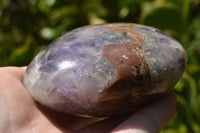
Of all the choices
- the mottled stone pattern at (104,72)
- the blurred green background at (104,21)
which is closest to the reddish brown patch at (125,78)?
the mottled stone pattern at (104,72)

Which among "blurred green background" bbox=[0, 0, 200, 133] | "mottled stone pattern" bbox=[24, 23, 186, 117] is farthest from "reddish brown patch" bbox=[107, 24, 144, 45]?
"blurred green background" bbox=[0, 0, 200, 133]

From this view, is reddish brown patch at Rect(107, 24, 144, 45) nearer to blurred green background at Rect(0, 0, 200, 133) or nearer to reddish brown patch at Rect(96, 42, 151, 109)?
reddish brown patch at Rect(96, 42, 151, 109)

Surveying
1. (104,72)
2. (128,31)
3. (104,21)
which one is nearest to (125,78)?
(104,72)

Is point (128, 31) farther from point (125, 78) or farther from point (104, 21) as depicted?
point (104, 21)

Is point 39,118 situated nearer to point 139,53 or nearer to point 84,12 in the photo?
point 139,53

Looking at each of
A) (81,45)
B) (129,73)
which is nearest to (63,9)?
(81,45)

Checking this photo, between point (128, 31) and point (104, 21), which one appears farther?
point (104, 21)

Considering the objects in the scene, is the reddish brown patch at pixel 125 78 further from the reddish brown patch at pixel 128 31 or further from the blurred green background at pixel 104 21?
the blurred green background at pixel 104 21
